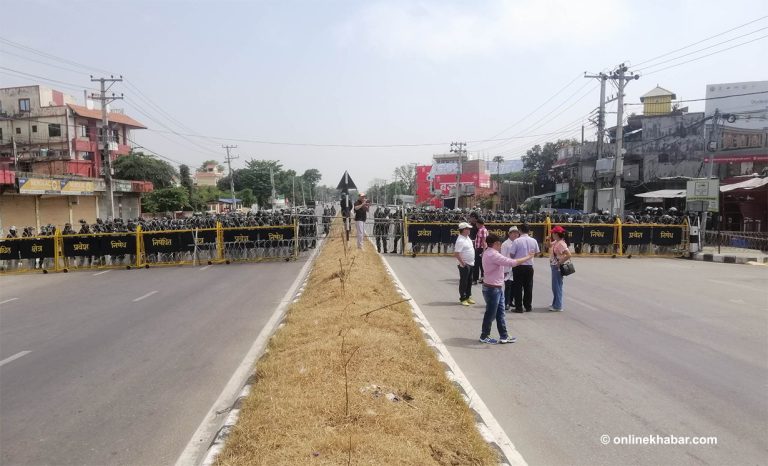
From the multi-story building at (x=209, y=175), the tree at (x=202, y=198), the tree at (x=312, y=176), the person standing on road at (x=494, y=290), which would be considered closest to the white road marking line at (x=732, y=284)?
the person standing on road at (x=494, y=290)

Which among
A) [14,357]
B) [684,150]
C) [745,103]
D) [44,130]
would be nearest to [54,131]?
[44,130]

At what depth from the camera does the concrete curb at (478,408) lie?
13.3 ft

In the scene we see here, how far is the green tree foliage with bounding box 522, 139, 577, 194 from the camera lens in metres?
62.1

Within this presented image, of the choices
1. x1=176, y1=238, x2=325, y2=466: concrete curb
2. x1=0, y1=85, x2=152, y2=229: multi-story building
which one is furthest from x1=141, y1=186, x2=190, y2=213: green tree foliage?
x1=176, y1=238, x2=325, y2=466: concrete curb

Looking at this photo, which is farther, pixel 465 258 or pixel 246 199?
pixel 246 199

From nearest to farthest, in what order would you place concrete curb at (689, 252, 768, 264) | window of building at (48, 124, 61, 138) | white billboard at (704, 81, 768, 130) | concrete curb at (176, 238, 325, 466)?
1. concrete curb at (176, 238, 325, 466)
2. concrete curb at (689, 252, 768, 264)
3. white billboard at (704, 81, 768, 130)
4. window of building at (48, 124, 61, 138)

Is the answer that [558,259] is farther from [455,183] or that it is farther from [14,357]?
[455,183]

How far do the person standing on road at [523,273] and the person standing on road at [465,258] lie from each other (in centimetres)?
82

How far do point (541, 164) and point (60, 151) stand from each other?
53.8 metres

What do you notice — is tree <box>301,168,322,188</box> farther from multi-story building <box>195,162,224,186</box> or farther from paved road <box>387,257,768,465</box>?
paved road <box>387,257,768,465</box>

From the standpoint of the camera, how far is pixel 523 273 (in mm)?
9703

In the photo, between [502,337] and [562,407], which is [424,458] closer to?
[562,407]

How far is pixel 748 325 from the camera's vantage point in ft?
28.5

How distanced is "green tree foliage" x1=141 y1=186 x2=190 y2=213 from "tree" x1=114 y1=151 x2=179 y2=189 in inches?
96.2
